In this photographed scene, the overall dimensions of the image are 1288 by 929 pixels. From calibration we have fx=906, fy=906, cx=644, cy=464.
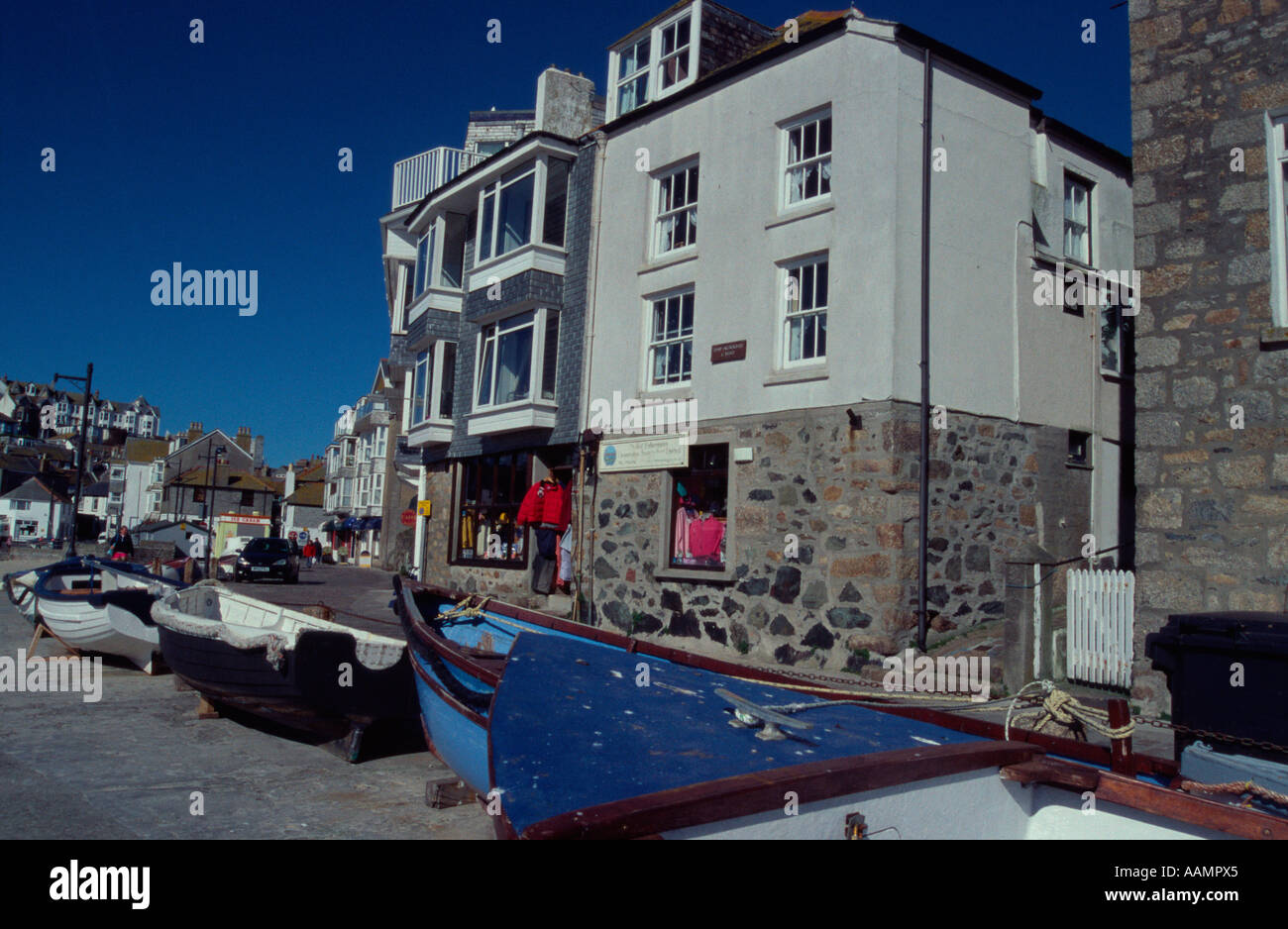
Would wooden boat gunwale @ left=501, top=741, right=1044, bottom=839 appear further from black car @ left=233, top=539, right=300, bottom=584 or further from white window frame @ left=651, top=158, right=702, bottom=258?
black car @ left=233, top=539, right=300, bottom=584

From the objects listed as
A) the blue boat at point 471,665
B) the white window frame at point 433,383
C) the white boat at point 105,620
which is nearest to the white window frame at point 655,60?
the white window frame at point 433,383

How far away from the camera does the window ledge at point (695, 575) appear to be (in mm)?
13773

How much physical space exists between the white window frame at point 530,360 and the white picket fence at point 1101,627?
35.8 ft

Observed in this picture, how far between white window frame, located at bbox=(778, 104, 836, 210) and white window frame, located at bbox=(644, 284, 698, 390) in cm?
229

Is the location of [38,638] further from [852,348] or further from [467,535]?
[852,348]

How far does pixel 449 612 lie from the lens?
1055cm

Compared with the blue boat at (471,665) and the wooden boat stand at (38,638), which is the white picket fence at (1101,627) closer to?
the blue boat at (471,665)

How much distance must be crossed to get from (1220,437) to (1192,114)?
3.24 metres

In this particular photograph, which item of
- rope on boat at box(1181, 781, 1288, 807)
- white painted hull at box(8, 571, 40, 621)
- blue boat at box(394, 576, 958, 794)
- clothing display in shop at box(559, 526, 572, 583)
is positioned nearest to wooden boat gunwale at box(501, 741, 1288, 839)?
rope on boat at box(1181, 781, 1288, 807)

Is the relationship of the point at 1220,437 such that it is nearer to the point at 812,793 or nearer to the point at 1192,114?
the point at 1192,114

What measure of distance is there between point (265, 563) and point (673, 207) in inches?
970

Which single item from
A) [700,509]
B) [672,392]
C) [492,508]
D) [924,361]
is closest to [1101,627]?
[924,361]

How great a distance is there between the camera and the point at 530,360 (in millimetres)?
18984
